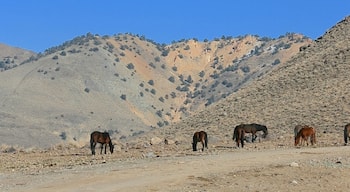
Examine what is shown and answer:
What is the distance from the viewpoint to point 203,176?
20625 millimetres

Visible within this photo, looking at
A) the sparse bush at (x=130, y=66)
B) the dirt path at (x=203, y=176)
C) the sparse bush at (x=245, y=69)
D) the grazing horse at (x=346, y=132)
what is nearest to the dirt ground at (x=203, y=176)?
the dirt path at (x=203, y=176)

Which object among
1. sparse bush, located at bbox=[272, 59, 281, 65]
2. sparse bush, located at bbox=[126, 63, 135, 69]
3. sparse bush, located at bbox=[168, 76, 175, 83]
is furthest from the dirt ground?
sparse bush, located at bbox=[168, 76, 175, 83]

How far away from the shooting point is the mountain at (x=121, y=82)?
395 ft

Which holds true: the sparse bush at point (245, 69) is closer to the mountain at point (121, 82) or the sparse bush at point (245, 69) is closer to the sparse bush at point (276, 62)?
the mountain at point (121, 82)

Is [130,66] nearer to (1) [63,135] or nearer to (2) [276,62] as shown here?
(2) [276,62]

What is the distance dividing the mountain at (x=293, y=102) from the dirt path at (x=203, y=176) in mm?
22950

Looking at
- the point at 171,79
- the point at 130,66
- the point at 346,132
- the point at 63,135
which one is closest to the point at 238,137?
the point at 346,132

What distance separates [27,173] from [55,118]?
322 ft

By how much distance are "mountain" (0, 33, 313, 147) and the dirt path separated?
266 ft

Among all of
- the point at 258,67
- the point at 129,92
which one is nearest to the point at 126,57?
the point at 129,92

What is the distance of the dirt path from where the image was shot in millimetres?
19156

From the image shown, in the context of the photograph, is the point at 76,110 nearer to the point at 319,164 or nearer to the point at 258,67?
the point at 258,67

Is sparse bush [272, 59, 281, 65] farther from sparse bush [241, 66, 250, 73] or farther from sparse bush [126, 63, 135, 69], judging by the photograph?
sparse bush [126, 63, 135, 69]

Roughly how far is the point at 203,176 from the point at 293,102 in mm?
37207
